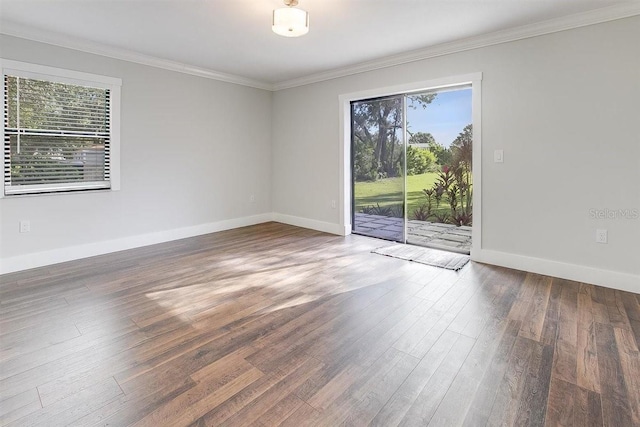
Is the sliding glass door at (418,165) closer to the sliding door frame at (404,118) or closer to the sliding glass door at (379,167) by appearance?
the sliding glass door at (379,167)

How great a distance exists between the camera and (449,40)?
3770 mm

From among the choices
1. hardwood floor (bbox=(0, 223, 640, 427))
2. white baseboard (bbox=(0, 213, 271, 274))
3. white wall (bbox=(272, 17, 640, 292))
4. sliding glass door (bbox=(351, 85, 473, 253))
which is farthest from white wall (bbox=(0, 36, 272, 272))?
white wall (bbox=(272, 17, 640, 292))

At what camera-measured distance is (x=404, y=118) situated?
15.3 ft

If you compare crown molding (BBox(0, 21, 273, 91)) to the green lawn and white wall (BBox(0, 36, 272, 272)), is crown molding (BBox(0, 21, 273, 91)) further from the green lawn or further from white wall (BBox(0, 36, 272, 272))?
the green lawn

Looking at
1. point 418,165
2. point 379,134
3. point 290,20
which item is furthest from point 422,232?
point 290,20

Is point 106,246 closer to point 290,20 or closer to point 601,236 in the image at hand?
point 290,20

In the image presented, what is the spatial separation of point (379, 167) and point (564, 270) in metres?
2.62

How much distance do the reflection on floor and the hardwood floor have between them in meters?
1.04

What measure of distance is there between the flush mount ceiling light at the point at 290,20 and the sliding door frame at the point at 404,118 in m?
2.05

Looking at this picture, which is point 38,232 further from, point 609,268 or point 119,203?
point 609,268

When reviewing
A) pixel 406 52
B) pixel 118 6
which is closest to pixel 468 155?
pixel 406 52

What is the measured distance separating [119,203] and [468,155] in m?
4.70

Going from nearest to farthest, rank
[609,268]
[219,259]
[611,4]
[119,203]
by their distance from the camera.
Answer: [611,4] → [609,268] → [219,259] → [119,203]

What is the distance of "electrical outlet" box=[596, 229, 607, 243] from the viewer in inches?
122
